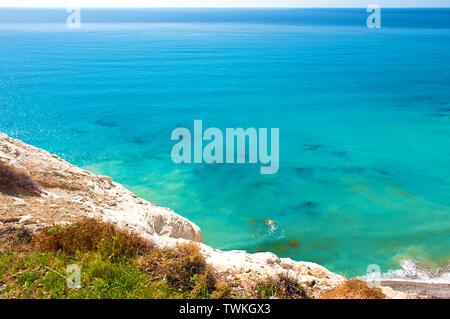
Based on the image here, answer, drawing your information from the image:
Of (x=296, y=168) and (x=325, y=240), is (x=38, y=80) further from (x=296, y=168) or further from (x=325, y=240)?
(x=325, y=240)

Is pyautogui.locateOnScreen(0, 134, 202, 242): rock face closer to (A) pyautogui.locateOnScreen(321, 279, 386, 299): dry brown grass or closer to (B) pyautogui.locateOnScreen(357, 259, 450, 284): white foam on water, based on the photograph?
(A) pyautogui.locateOnScreen(321, 279, 386, 299): dry brown grass

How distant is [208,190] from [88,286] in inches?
488

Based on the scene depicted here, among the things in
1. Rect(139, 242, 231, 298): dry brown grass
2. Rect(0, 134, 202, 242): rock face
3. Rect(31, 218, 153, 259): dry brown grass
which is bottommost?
Rect(139, 242, 231, 298): dry brown grass

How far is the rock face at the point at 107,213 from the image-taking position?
21.4 feet

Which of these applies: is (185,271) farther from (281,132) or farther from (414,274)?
(281,132)

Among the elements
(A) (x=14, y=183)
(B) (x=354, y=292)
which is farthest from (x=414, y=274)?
(A) (x=14, y=183)

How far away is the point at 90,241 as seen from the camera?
20.6 feet

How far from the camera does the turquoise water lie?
1429 cm

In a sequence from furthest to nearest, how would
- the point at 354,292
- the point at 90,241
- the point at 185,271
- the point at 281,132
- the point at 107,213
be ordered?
the point at 281,132, the point at 107,213, the point at 90,241, the point at 185,271, the point at 354,292

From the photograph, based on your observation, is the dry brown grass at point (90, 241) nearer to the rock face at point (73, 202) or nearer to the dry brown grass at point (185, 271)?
the dry brown grass at point (185, 271)

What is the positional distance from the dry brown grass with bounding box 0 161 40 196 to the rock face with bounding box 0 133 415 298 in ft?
0.08

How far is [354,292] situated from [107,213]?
5.95 m

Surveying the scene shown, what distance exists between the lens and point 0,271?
17.8 ft

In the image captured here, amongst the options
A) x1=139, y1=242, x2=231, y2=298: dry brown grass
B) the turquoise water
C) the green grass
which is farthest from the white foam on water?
the green grass
